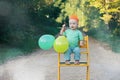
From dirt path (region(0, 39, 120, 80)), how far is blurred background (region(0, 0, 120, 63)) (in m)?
1.44

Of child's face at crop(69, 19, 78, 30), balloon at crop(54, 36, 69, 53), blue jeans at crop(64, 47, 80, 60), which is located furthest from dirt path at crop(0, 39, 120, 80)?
child's face at crop(69, 19, 78, 30)

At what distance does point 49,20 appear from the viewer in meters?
18.1

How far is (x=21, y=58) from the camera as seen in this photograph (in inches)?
485

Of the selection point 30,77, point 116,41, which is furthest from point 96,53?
point 30,77

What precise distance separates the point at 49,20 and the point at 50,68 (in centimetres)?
767

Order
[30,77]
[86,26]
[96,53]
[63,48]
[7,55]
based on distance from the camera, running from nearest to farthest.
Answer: [63,48], [30,77], [7,55], [96,53], [86,26]

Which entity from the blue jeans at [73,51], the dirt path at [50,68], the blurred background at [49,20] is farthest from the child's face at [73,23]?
the blurred background at [49,20]

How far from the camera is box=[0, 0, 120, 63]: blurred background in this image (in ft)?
47.9

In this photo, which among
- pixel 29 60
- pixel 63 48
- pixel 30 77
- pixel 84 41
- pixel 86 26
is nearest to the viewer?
pixel 63 48

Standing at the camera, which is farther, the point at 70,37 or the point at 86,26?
the point at 86,26

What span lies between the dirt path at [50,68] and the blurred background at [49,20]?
1.44 meters

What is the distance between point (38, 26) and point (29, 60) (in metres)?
5.91

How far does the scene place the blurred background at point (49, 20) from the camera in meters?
14.6

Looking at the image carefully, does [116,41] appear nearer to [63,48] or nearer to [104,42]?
[104,42]
